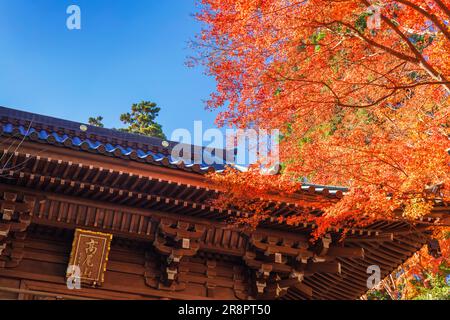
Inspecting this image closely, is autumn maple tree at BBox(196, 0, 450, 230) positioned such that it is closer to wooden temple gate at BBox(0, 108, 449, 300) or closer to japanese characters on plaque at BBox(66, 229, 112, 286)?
wooden temple gate at BBox(0, 108, 449, 300)

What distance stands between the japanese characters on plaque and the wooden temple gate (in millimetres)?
17

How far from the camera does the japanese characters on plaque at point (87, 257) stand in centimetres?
875

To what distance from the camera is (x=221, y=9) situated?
31.0ft

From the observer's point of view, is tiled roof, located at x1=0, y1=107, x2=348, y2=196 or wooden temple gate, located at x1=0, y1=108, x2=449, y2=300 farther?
wooden temple gate, located at x1=0, y1=108, x2=449, y2=300

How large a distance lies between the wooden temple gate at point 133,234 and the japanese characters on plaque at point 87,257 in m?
0.02

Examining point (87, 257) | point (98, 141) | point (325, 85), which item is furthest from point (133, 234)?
point (325, 85)

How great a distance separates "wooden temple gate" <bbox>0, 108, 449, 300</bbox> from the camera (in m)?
8.21

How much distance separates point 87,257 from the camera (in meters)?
8.77

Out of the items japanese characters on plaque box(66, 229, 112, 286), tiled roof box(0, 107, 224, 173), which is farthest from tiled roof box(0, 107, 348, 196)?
japanese characters on plaque box(66, 229, 112, 286)

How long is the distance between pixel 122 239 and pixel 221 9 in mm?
4424
